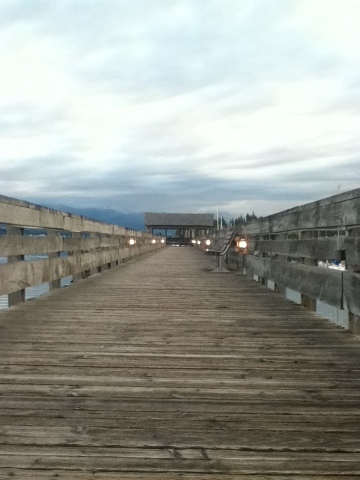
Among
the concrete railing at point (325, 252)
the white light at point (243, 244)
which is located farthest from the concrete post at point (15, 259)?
the white light at point (243, 244)

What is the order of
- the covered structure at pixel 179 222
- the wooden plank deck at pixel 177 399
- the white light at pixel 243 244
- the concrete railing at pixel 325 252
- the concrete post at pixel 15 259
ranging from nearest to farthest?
the wooden plank deck at pixel 177 399
the concrete railing at pixel 325 252
the concrete post at pixel 15 259
the white light at pixel 243 244
the covered structure at pixel 179 222

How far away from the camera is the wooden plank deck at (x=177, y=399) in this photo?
1.97m

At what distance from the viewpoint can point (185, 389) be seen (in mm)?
2863

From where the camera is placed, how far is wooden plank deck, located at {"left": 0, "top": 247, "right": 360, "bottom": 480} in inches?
77.6

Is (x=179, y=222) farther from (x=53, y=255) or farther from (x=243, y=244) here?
(x=53, y=255)

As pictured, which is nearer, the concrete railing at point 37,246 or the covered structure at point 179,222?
the concrete railing at point 37,246

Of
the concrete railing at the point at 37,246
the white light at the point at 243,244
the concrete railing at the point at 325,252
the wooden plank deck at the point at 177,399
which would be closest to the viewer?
the wooden plank deck at the point at 177,399

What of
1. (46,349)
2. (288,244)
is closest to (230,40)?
(288,244)

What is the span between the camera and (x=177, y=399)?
2693 mm

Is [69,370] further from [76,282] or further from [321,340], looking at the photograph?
[76,282]

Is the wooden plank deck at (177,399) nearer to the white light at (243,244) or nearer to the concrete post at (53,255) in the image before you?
the concrete post at (53,255)

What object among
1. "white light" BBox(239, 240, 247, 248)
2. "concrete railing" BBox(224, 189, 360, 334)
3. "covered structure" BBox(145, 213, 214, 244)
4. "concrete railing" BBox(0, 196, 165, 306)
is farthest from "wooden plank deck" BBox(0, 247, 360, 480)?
"covered structure" BBox(145, 213, 214, 244)

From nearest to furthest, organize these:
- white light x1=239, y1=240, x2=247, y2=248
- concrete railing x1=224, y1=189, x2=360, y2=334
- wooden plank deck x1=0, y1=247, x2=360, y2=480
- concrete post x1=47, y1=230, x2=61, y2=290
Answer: wooden plank deck x1=0, y1=247, x2=360, y2=480 < concrete railing x1=224, y1=189, x2=360, y2=334 < concrete post x1=47, y1=230, x2=61, y2=290 < white light x1=239, y1=240, x2=247, y2=248

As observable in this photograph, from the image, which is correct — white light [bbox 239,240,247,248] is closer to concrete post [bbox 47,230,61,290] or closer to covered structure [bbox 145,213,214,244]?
concrete post [bbox 47,230,61,290]
